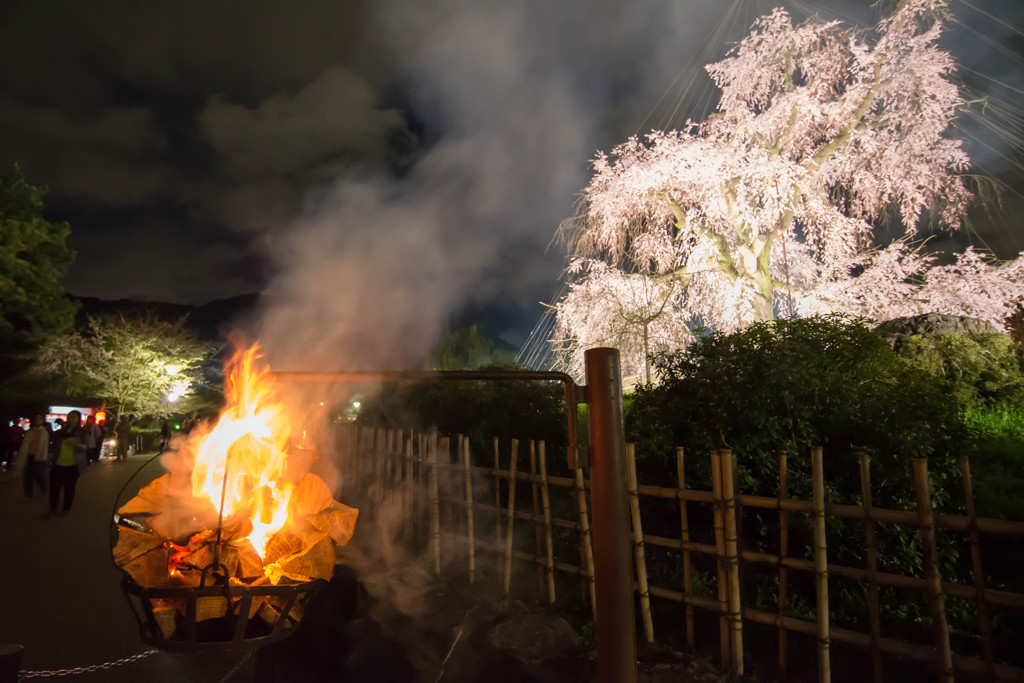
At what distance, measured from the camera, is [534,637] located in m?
4.31

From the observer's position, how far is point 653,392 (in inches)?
221

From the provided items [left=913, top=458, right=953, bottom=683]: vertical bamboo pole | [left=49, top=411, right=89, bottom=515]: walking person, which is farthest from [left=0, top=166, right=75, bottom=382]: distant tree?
[left=913, top=458, right=953, bottom=683]: vertical bamboo pole

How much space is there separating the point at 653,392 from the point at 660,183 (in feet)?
27.6

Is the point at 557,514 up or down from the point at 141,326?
down

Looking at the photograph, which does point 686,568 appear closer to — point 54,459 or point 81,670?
point 81,670

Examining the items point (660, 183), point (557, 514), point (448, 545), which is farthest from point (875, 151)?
point (448, 545)

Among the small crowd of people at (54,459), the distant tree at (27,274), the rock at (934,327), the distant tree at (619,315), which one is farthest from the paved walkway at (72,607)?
the distant tree at (27,274)

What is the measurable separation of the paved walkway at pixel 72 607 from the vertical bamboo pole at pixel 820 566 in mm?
3406

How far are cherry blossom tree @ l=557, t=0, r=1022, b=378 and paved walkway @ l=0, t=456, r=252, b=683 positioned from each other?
9660mm

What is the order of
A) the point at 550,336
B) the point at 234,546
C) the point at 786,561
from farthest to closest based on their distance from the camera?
the point at 550,336, the point at 786,561, the point at 234,546

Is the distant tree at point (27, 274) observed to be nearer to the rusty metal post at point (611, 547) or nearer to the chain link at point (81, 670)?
the chain link at point (81, 670)

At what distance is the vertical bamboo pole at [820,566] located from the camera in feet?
11.0

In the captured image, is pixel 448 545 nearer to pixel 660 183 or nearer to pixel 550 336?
pixel 550 336

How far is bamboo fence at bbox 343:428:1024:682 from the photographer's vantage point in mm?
3039
